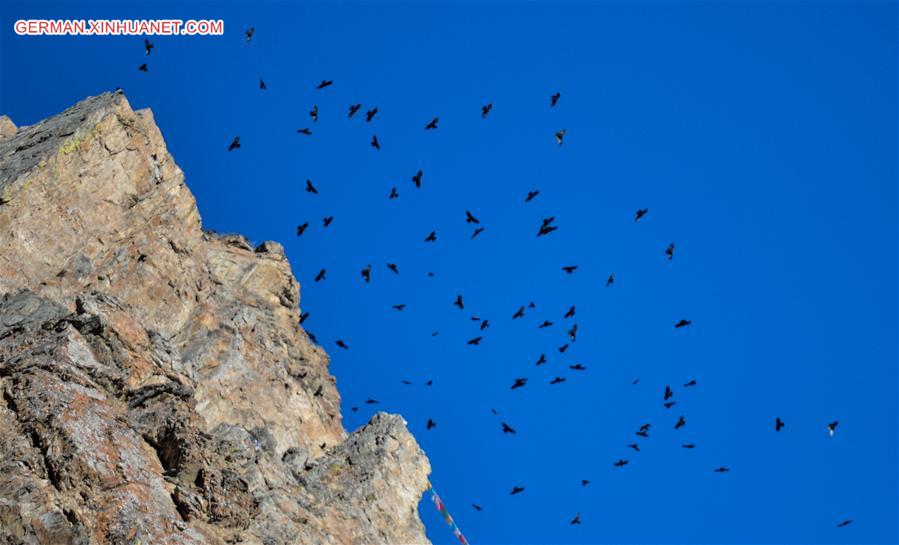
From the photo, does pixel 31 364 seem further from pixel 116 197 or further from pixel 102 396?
pixel 116 197

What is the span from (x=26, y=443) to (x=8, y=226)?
18503 mm

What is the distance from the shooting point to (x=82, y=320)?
45500mm

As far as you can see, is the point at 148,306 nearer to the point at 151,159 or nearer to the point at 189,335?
the point at 189,335

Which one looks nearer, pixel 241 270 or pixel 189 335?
pixel 189 335

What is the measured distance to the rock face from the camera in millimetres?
38125

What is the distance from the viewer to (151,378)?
155 feet

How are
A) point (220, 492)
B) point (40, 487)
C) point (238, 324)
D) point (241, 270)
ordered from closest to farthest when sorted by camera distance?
point (40, 487) < point (220, 492) < point (238, 324) < point (241, 270)

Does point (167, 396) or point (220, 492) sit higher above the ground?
point (167, 396)

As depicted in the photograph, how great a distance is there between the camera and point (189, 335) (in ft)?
202

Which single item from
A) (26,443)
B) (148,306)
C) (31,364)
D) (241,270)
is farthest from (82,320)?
(241,270)

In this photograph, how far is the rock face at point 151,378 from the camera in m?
38.1

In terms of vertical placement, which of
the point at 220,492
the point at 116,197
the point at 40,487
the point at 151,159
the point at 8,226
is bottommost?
the point at 40,487

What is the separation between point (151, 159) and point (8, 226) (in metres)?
12.3

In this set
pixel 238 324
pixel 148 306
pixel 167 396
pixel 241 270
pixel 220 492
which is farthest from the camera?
pixel 241 270
